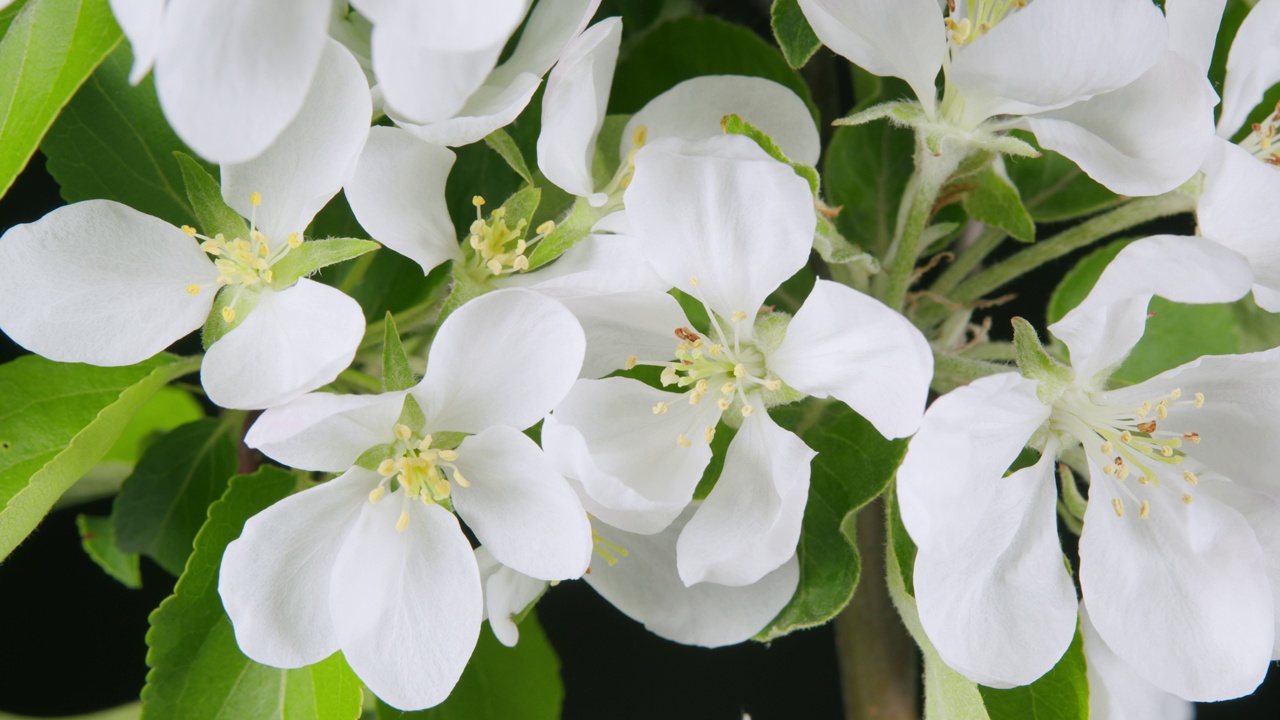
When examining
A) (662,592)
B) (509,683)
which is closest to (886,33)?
(662,592)

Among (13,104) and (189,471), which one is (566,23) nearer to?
(13,104)

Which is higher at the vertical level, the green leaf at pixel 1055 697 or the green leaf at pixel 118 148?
the green leaf at pixel 118 148

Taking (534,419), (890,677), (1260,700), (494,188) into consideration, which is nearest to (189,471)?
(494,188)

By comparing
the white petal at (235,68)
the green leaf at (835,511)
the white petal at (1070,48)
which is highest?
the white petal at (235,68)

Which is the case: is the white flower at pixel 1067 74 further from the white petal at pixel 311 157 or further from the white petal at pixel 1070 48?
the white petal at pixel 311 157

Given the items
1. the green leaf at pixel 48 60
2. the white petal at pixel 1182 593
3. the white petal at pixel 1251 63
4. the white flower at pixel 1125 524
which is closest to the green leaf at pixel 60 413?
the green leaf at pixel 48 60

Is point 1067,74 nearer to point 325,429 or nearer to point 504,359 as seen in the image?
point 504,359
